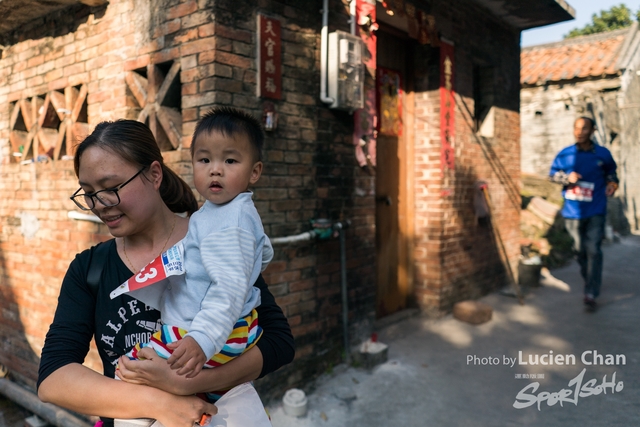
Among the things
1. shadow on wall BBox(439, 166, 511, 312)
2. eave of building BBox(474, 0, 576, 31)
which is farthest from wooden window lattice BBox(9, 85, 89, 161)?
eave of building BBox(474, 0, 576, 31)

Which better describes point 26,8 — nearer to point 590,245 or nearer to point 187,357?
point 187,357

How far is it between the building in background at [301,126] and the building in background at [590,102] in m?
6.07

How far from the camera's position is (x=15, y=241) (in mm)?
4695

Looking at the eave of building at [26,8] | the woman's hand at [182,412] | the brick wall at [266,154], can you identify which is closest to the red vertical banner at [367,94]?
the brick wall at [266,154]

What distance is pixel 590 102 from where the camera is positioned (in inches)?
442

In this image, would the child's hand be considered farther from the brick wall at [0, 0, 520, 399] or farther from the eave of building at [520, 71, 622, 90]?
the eave of building at [520, 71, 622, 90]

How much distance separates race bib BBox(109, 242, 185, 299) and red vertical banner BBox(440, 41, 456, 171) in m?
4.37

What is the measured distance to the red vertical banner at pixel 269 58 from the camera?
3.15 m

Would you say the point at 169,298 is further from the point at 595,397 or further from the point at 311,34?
the point at 595,397

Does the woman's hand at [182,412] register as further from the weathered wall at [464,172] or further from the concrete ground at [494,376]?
the weathered wall at [464,172]

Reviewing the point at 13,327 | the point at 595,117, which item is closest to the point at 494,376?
the point at 13,327

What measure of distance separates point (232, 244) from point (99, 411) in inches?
20.8

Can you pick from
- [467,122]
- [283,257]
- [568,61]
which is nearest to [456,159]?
[467,122]

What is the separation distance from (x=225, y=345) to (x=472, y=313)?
435 cm
